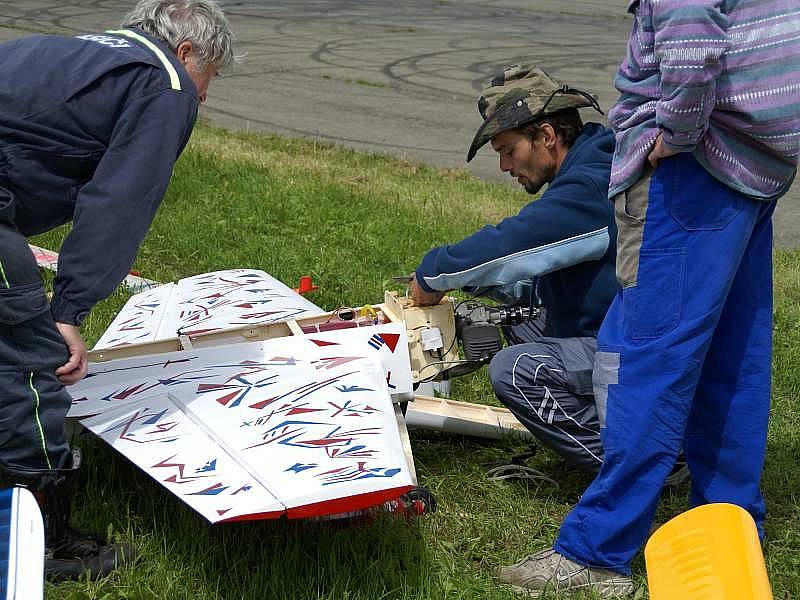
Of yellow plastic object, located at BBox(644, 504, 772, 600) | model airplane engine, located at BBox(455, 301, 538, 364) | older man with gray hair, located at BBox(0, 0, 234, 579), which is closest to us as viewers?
yellow plastic object, located at BBox(644, 504, 772, 600)

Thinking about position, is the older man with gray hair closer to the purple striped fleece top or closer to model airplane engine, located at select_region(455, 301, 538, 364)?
the purple striped fleece top

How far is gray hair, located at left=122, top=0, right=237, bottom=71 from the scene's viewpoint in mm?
3709

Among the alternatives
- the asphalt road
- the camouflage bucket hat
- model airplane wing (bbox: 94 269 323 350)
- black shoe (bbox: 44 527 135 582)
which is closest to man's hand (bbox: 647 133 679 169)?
the camouflage bucket hat

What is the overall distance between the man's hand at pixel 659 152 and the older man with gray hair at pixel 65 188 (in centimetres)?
162

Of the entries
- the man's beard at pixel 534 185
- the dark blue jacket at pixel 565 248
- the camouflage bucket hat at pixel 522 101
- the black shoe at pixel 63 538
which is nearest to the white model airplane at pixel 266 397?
the black shoe at pixel 63 538

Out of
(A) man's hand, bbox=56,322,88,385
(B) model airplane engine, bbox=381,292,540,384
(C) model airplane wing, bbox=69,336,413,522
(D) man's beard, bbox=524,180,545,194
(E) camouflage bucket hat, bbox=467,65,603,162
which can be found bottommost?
(B) model airplane engine, bbox=381,292,540,384

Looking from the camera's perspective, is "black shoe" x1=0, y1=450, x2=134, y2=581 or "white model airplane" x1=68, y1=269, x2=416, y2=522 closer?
"white model airplane" x1=68, y1=269, x2=416, y2=522

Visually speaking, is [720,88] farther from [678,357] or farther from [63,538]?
[63,538]

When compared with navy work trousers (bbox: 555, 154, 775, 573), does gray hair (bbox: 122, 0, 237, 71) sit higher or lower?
higher

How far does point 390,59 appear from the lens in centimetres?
2197

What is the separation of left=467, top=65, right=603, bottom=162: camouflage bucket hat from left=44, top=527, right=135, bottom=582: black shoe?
226cm

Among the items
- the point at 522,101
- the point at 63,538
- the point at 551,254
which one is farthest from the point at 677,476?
the point at 63,538

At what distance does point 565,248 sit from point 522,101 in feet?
2.29

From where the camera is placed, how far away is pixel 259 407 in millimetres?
3912
